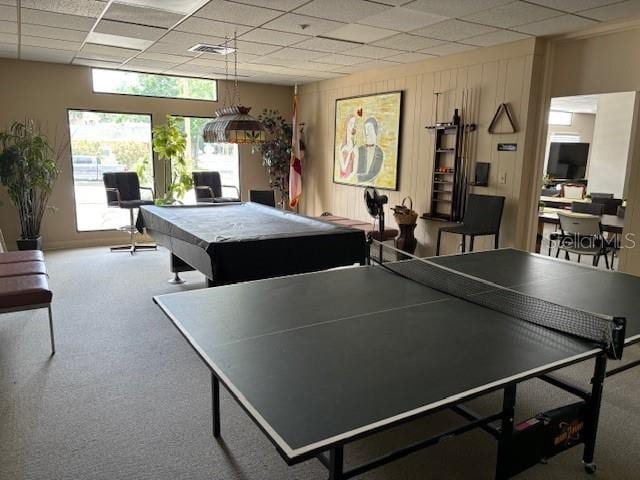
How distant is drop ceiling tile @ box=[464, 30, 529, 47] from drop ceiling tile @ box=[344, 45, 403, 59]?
87 cm

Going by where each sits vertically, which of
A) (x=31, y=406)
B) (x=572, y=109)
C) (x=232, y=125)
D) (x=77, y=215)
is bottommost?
(x=31, y=406)

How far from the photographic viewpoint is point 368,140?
675 centimetres

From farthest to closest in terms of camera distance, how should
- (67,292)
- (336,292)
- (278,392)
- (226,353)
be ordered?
1. (67,292)
2. (336,292)
3. (226,353)
4. (278,392)

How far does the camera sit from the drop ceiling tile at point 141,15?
3.86 m

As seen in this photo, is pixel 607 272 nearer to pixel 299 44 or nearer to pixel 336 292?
pixel 336 292

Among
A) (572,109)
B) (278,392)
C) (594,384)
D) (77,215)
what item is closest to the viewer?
(278,392)

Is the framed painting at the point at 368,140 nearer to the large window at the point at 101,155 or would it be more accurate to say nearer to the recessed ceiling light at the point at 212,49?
the recessed ceiling light at the point at 212,49

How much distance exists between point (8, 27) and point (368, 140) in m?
4.36

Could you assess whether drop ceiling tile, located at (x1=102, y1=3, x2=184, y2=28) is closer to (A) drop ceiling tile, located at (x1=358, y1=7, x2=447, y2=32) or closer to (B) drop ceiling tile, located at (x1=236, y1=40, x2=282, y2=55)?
(B) drop ceiling tile, located at (x1=236, y1=40, x2=282, y2=55)

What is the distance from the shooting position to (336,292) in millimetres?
2297

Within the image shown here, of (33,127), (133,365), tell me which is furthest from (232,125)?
(33,127)

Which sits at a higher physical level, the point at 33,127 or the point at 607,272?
the point at 33,127

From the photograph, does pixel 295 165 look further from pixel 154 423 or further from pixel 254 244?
pixel 154 423

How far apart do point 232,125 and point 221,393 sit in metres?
2.43
